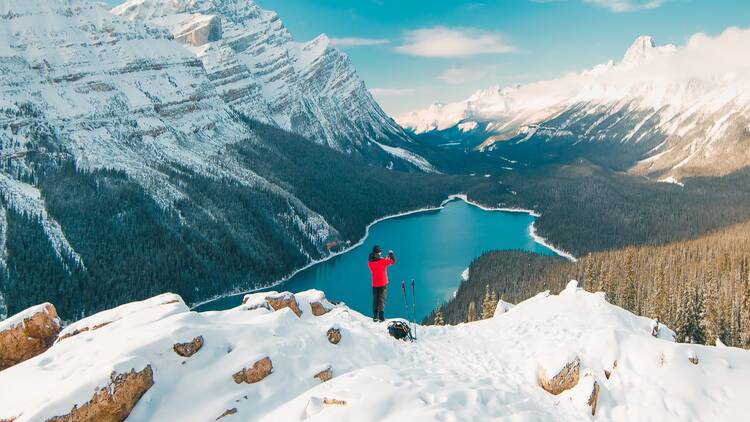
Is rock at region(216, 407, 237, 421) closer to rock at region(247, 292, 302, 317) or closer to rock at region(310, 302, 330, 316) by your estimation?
rock at region(247, 292, 302, 317)

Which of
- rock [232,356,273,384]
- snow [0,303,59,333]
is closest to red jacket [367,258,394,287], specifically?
rock [232,356,273,384]

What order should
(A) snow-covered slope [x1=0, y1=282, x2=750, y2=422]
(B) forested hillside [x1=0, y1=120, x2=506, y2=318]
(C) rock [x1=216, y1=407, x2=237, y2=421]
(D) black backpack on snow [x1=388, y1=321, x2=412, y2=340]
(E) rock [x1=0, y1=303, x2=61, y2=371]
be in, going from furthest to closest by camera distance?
1. (B) forested hillside [x1=0, y1=120, x2=506, y2=318]
2. (D) black backpack on snow [x1=388, y1=321, x2=412, y2=340]
3. (E) rock [x1=0, y1=303, x2=61, y2=371]
4. (C) rock [x1=216, y1=407, x2=237, y2=421]
5. (A) snow-covered slope [x1=0, y1=282, x2=750, y2=422]

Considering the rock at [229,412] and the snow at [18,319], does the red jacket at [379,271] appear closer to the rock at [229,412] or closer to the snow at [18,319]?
the rock at [229,412]

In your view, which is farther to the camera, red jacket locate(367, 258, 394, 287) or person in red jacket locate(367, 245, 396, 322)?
red jacket locate(367, 258, 394, 287)

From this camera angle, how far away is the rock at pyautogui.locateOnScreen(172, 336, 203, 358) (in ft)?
68.7

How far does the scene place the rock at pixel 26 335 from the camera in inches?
979

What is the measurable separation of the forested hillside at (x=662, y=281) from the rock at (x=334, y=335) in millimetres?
55532

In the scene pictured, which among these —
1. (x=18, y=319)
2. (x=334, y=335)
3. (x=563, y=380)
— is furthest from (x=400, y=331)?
(x=18, y=319)

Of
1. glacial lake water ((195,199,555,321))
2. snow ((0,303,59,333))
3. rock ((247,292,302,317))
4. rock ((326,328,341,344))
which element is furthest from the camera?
glacial lake water ((195,199,555,321))

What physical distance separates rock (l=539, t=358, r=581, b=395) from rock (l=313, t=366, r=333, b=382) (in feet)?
35.9

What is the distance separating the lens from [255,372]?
20.9 meters

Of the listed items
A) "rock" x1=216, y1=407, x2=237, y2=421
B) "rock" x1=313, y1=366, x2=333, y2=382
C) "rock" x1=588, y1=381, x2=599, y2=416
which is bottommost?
"rock" x1=588, y1=381, x2=599, y2=416

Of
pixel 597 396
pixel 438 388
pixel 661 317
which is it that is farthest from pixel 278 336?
pixel 661 317

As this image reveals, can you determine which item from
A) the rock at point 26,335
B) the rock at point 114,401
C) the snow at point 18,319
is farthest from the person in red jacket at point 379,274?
the snow at point 18,319
